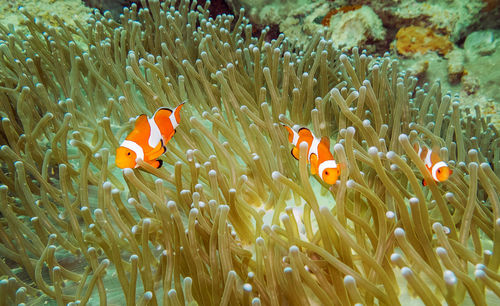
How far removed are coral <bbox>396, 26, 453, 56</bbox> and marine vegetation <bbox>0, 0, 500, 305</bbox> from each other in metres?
1.92

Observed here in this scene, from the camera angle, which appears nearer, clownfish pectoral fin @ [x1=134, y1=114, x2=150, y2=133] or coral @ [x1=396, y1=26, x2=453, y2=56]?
clownfish pectoral fin @ [x1=134, y1=114, x2=150, y2=133]

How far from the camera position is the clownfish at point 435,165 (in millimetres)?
1279

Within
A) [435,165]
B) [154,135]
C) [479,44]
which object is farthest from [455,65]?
[154,135]

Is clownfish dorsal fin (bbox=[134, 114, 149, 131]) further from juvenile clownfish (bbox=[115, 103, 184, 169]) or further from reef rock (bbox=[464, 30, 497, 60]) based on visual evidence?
reef rock (bbox=[464, 30, 497, 60])

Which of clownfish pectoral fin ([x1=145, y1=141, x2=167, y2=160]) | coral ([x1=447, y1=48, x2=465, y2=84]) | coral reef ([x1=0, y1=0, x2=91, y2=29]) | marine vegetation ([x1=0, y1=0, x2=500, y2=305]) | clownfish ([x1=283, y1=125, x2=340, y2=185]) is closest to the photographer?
marine vegetation ([x1=0, y1=0, x2=500, y2=305])

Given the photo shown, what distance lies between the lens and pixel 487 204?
165 centimetres

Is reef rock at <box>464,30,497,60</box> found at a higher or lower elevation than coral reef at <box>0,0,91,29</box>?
lower

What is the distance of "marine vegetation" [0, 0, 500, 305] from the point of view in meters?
1.12

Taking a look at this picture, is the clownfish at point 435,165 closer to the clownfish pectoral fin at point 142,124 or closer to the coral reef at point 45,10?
the clownfish pectoral fin at point 142,124

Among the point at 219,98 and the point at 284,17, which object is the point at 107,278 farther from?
the point at 284,17

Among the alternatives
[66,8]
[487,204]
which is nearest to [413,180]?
[487,204]

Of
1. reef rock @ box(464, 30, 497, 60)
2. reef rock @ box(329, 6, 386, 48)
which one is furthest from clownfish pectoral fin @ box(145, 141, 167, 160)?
reef rock @ box(464, 30, 497, 60)

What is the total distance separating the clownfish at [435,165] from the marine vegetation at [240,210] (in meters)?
0.06

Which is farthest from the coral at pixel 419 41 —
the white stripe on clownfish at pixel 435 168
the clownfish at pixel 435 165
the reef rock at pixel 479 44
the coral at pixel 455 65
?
the white stripe on clownfish at pixel 435 168
